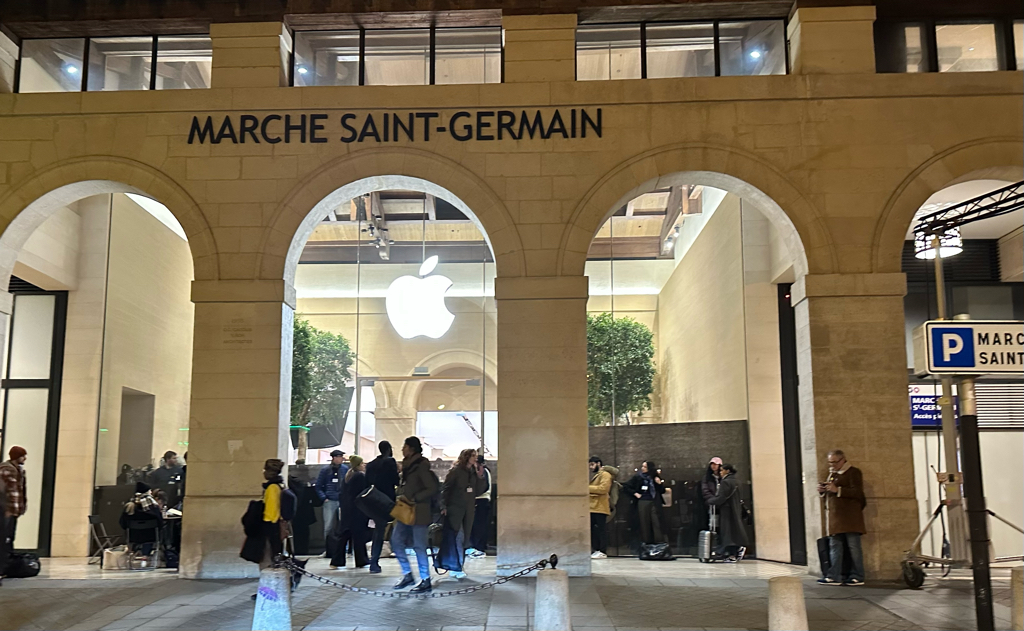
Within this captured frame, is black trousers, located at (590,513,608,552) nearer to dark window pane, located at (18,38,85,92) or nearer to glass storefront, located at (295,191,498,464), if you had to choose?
glass storefront, located at (295,191,498,464)

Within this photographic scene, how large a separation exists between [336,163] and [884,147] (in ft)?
25.7

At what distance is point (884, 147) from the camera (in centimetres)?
1237

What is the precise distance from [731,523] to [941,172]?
6202 millimetres

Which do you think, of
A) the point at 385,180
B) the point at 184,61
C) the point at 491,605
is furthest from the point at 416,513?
the point at 184,61

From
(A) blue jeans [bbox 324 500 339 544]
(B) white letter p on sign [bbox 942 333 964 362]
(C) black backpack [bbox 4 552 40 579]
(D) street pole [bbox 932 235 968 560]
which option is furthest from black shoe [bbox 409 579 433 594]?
(D) street pole [bbox 932 235 968 560]

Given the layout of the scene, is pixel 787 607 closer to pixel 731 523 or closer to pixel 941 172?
pixel 731 523

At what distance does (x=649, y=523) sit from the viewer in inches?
569

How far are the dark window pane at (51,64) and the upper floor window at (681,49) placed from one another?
774 centimetres

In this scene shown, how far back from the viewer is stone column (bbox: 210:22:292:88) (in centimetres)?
1289

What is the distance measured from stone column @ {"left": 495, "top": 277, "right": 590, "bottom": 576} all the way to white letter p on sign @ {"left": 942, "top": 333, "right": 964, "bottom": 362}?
5.82 metres

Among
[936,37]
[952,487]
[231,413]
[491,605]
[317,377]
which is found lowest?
[491,605]

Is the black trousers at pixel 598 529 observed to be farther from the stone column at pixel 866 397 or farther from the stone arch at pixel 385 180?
the stone arch at pixel 385 180

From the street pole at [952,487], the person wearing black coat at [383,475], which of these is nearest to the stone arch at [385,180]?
the person wearing black coat at [383,475]

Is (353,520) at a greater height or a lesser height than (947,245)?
lesser
